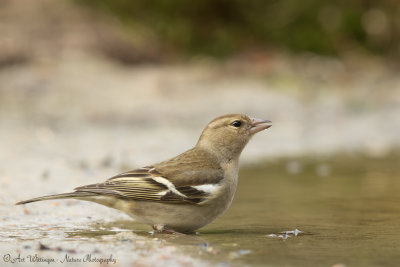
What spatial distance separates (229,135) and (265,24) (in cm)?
1191

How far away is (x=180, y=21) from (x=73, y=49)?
316 centimetres

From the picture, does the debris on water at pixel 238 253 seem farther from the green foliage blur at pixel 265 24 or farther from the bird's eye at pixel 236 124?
the green foliage blur at pixel 265 24

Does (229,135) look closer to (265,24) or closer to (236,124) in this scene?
(236,124)

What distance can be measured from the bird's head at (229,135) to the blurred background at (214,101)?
0.60m

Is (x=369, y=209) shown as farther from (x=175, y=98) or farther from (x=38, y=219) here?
(x=175, y=98)

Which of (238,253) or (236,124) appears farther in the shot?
(236,124)

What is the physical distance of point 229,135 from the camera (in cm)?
645

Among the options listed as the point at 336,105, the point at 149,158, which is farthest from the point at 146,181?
the point at 336,105

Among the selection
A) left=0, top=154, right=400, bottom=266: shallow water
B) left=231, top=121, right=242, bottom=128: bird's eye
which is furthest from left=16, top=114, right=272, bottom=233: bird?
left=231, top=121, right=242, bottom=128: bird's eye

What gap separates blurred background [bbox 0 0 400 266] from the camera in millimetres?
6867

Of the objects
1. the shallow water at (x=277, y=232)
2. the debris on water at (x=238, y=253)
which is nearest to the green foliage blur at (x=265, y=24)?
the shallow water at (x=277, y=232)

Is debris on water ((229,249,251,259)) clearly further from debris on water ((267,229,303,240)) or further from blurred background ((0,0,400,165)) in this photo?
blurred background ((0,0,400,165))

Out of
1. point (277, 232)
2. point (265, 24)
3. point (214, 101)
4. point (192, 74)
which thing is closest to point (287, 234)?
point (277, 232)

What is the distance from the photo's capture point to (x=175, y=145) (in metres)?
11.0
